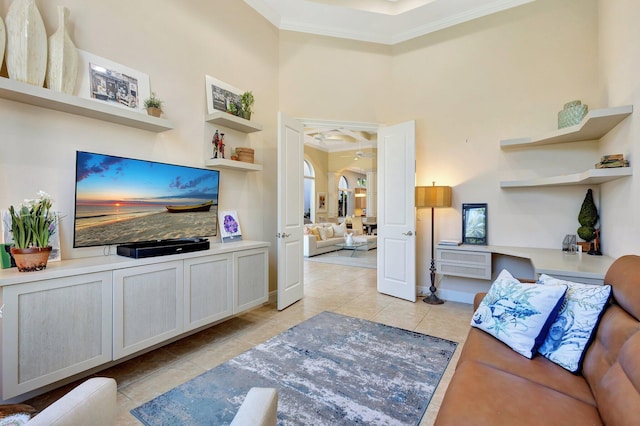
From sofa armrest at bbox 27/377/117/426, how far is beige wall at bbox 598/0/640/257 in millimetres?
3241

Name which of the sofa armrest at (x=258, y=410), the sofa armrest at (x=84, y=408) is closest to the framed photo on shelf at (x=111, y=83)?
the sofa armrest at (x=84, y=408)

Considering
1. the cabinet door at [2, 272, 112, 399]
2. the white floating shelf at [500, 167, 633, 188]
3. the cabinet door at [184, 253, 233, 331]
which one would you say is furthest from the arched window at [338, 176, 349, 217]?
the cabinet door at [2, 272, 112, 399]

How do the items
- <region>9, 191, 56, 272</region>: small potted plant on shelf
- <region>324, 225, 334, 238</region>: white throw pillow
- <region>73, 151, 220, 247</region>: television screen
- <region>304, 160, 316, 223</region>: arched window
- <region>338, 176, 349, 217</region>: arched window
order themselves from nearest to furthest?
<region>9, 191, 56, 272</region>: small potted plant on shelf
<region>73, 151, 220, 247</region>: television screen
<region>324, 225, 334, 238</region>: white throw pillow
<region>304, 160, 316, 223</region>: arched window
<region>338, 176, 349, 217</region>: arched window

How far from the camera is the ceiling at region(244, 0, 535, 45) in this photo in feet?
12.5

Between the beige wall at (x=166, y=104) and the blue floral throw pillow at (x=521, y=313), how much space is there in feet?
8.91

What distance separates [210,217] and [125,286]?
3.88 feet

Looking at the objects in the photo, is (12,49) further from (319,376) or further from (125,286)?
(319,376)

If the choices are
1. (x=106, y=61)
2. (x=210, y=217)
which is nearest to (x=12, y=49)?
(x=106, y=61)

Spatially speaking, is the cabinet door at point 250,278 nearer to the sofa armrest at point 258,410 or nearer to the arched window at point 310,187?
the sofa armrest at point 258,410

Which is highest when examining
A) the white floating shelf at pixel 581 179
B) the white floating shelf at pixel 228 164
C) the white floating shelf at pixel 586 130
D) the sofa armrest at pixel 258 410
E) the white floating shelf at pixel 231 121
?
the white floating shelf at pixel 231 121

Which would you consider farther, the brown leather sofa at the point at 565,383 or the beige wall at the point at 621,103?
the beige wall at the point at 621,103

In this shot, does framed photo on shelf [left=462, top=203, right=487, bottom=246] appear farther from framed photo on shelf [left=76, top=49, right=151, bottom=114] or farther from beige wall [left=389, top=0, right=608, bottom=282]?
framed photo on shelf [left=76, top=49, right=151, bottom=114]

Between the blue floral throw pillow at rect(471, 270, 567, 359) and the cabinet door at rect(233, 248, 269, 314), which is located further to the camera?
the cabinet door at rect(233, 248, 269, 314)

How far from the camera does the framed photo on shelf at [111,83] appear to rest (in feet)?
7.27
